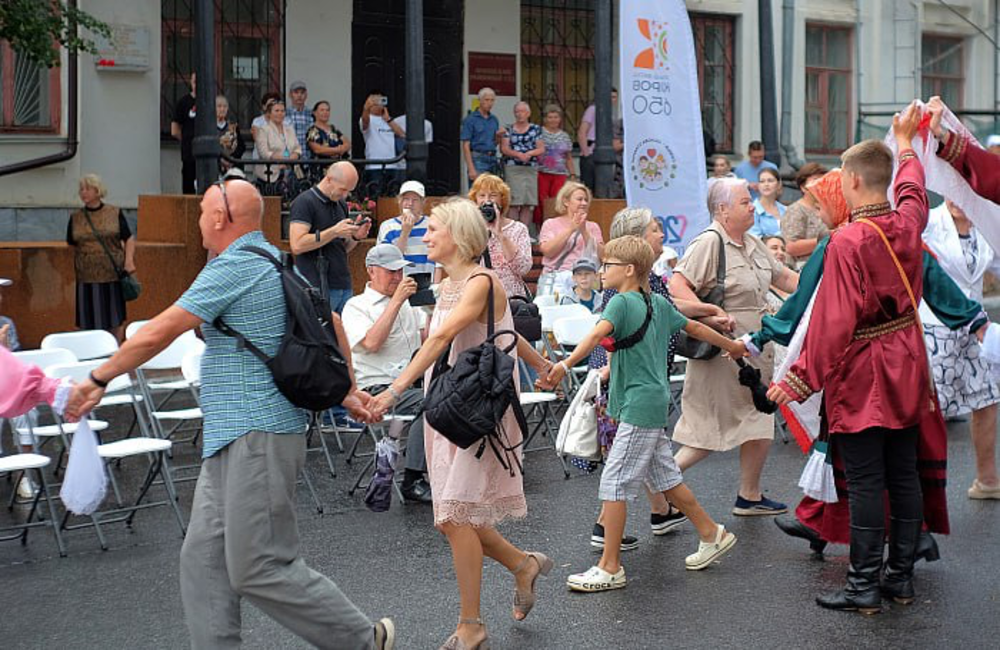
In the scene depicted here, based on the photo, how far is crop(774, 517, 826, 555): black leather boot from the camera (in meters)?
7.43

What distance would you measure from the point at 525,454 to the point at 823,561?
322cm

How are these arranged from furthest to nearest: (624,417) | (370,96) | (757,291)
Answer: (370,96) → (757,291) → (624,417)

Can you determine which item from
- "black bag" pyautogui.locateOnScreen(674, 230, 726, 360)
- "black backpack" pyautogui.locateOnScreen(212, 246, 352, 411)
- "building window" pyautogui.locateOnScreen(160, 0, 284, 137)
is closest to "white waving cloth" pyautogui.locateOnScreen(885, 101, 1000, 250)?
"black bag" pyautogui.locateOnScreen(674, 230, 726, 360)

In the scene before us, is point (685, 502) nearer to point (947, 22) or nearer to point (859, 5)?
point (859, 5)

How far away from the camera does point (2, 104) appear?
16.4 metres

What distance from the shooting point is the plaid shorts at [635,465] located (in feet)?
22.6

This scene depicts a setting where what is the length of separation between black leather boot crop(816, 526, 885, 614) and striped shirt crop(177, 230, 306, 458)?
2598 mm

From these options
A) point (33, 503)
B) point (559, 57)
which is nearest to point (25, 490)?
point (33, 503)

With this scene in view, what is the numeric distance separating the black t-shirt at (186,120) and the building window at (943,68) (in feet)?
46.9

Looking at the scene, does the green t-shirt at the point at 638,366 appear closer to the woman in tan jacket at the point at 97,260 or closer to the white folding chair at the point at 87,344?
the white folding chair at the point at 87,344

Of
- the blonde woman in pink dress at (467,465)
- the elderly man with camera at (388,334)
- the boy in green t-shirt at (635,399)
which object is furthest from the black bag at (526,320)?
the blonde woman in pink dress at (467,465)

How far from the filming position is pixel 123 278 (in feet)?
44.2

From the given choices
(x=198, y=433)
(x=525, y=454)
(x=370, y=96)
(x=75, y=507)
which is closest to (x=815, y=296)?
(x=75, y=507)

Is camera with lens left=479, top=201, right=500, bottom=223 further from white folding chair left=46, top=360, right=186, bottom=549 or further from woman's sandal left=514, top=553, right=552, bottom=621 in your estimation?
woman's sandal left=514, top=553, right=552, bottom=621
